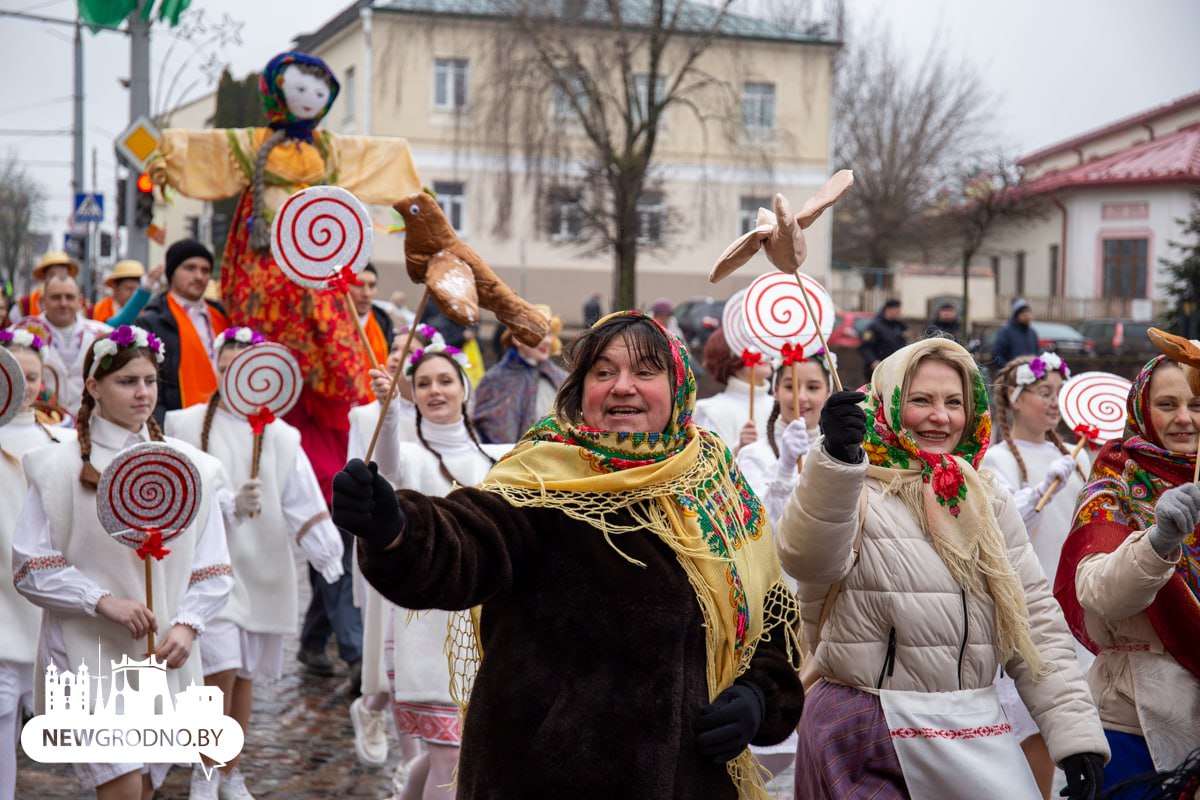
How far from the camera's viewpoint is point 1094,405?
6.96 metres

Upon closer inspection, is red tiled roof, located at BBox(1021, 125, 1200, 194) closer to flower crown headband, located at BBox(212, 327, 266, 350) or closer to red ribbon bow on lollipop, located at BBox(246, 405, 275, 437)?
flower crown headband, located at BBox(212, 327, 266, 350)

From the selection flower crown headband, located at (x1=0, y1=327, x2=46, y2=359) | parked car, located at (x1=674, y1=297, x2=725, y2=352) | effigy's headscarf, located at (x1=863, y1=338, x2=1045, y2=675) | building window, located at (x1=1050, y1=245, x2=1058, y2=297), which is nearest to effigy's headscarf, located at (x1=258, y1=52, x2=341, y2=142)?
flower crown headband, located at (x1=0, y1=327, x2=46, y2=359)

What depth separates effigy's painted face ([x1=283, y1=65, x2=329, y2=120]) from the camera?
27.5ft

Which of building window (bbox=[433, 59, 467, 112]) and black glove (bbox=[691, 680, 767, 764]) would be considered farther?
building window (bbox=[433, 59, 467, 112])

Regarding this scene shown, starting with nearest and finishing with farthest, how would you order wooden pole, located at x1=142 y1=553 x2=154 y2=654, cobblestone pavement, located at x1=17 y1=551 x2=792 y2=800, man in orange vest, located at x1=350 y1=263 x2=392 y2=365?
wooden pole, located at x1=142 y1=553 x2=154 y2=654, cobblestone pavement, located at x1=17 y1=551 x2=792 y2=800, man in orange vest, located at x1=350 y1=263 x2=392 y2=365

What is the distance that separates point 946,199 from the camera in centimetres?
4775

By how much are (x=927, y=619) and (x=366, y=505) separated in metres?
1.86

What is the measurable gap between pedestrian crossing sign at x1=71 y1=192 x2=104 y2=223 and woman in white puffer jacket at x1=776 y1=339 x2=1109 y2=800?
2008 cm

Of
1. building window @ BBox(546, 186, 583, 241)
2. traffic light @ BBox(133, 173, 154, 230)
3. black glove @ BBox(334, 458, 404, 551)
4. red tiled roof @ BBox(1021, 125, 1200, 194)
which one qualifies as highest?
red tiled roof @ BBox(1021, 125, 1200, 194)

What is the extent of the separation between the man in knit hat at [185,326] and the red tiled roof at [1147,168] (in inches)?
1564

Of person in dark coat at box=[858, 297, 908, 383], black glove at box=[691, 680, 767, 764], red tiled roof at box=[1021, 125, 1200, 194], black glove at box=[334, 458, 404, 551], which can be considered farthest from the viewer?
red tiled roof at box=[1021, 125, 1200, 194]

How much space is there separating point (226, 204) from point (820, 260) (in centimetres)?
1654

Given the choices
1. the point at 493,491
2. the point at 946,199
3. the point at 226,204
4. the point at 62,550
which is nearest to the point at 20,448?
the point at 62,550

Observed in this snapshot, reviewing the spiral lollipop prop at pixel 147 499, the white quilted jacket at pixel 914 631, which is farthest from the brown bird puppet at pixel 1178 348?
the spiral lollipop prop at pixel 147 499
